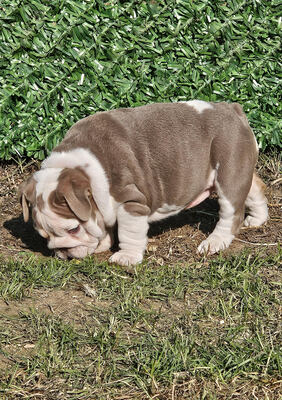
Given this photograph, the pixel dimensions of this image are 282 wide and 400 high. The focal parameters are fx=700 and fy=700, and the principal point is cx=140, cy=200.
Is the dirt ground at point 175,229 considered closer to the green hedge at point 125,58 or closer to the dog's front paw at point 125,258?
the dog's front paw at point 125,258

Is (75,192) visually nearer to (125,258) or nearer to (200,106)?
(125,258)

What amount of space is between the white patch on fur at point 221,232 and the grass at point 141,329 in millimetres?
224

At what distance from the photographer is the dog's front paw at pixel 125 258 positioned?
17.5 feet

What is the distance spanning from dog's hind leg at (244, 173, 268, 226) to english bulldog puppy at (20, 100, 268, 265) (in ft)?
0.86

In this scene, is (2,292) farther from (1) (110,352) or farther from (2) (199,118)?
(2) (199,118)

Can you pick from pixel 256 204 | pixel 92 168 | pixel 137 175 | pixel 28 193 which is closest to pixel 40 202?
pixel 28 193

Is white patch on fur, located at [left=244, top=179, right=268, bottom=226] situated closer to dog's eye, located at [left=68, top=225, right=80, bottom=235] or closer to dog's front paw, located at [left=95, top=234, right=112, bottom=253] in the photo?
dog's front paw, located at [left=95, top=234, right=112, bottom=253]

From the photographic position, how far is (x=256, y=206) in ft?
19.8

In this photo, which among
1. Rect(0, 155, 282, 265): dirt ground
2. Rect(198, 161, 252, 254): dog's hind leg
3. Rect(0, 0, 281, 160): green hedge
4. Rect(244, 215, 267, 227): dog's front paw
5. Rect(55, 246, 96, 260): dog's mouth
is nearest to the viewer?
Rect(55, 246, 96, 260): dog's mouth

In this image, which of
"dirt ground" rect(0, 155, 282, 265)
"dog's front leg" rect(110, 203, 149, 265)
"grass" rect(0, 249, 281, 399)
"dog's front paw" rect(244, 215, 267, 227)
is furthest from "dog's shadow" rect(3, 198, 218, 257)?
"grass" rect(0, 249, 281, 399)

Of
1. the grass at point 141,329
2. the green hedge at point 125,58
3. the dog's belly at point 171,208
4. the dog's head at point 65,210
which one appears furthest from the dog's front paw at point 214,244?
the green hedge at point 125,58

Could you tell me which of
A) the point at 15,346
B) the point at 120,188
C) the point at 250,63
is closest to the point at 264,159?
the point at 250,63

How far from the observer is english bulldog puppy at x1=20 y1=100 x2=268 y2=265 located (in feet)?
16.8

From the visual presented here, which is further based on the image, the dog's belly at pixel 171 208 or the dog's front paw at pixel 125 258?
the dog's belly at pixel 171 208
